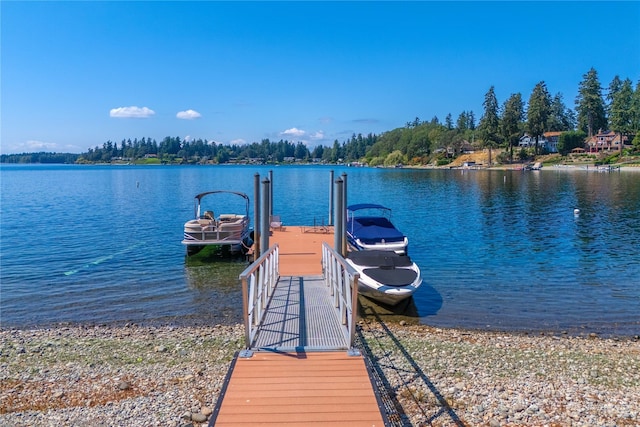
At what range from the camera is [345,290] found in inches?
321

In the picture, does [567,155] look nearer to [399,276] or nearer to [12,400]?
[399,276]

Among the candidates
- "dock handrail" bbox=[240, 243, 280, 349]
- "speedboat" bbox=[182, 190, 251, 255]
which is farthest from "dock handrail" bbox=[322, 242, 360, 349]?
"speedboat" bbox=[182, 190, 251, 255]

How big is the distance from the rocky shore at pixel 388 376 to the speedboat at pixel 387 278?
1319 mm

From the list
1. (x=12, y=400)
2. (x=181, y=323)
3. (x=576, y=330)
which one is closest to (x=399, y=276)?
(x=576, y=330)

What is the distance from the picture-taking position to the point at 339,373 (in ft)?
20.2

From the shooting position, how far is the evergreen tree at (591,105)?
11325cm

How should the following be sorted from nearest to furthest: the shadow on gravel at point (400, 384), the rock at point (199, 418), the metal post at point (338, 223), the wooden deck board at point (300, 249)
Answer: the rock at point (199, 418) → the shadow on gravel at point (400, 384) → the metal post at point (338, 223) → the wooden deck board at point (300, 249)

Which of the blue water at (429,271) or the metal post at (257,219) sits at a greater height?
the metal post at (257,219)

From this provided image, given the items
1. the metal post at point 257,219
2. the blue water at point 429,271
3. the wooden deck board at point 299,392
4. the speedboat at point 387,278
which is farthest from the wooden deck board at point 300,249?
the wooden deck board at point 299,392

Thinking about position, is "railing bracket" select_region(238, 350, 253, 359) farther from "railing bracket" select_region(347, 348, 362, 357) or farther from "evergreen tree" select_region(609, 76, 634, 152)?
"evergreen tree" select_region(609, 76, 634, 152)

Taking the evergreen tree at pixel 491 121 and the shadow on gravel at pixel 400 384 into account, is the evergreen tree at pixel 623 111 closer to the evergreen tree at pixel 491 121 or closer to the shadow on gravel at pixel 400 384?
the evergreen tree at pixel 491 121

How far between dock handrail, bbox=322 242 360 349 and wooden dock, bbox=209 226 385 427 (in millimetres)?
177

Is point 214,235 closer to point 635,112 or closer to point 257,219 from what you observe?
point 257,219

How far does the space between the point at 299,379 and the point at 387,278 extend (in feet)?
23.7
